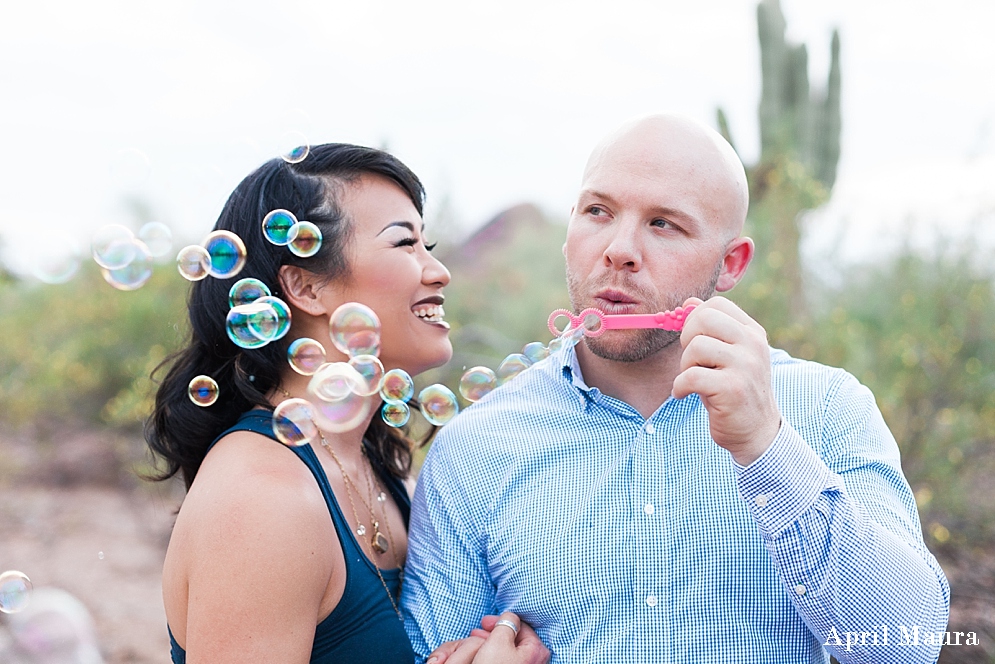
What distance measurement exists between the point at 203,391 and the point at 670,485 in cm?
117

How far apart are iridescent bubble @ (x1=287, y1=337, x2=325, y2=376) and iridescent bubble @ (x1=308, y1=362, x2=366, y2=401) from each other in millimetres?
40

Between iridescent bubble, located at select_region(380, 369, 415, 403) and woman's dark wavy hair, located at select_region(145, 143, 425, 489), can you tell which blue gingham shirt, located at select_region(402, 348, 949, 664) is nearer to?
iridescent bubble, located at select_region(380, 369, 415, 403)

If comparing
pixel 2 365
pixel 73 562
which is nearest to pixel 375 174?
pixel 73 562

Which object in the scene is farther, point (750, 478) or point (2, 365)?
point (2, 365)

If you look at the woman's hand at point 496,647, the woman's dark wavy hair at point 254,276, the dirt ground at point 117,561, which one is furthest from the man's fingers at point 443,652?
the dirt ground at point 117,561

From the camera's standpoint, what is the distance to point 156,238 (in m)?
2.40

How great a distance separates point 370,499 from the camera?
87.1 inches

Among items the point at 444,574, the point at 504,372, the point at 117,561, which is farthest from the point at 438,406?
the point at 117,561

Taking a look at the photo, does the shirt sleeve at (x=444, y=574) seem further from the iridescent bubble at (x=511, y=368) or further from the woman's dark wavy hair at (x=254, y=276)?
the woman's dark wavy hair at (x=254, y=276)

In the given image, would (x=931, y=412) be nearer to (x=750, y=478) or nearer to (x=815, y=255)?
(x=815, y=255)

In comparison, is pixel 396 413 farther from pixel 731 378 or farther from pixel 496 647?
pixel 731 378

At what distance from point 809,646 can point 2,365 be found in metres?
9.00

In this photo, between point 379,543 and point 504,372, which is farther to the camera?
point 504,372

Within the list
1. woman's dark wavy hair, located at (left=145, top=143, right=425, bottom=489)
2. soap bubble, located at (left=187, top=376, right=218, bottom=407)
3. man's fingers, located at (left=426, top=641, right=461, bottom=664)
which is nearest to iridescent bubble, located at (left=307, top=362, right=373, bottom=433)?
woman's dark wavy hair, located at (left=145, top=143, right=425, bottom=489)
